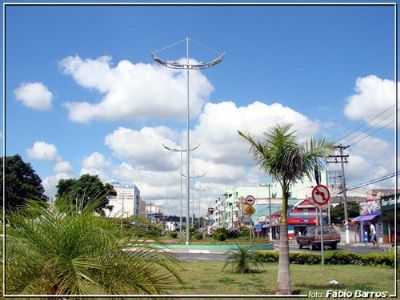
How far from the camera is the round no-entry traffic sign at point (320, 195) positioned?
12.6 metres

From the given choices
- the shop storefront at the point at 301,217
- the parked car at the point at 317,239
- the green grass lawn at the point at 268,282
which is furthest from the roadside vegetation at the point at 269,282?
the shop storefront at the point at 301,217

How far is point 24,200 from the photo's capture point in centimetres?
384

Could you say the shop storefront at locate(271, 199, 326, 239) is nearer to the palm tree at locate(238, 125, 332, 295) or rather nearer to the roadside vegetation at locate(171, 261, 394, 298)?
the roadside vegetation at locate(171, 261, 394, 298)

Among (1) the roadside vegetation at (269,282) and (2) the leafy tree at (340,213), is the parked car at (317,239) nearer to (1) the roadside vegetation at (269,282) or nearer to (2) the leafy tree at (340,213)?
(1) the roadside vegetation at (269,282)

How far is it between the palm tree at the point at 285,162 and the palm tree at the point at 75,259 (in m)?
5.71

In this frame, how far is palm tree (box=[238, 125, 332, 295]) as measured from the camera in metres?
8.99

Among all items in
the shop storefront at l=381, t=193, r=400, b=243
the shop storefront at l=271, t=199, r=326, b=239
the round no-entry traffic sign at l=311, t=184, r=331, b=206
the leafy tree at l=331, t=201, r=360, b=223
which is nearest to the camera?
the round no-entry traffic sign at l=311, t=184, r=331, b=206

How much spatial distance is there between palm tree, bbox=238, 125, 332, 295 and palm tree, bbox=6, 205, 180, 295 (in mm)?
5714

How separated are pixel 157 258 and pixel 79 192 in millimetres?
994

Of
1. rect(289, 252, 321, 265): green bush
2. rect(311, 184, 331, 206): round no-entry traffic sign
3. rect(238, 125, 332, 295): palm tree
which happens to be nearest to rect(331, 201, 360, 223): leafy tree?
rect(289, 252, 321, 265): green bush

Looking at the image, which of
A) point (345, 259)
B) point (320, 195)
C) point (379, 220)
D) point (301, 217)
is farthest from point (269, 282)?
point (301, 217)

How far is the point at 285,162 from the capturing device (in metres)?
9.06

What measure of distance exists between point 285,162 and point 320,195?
403 centimetres

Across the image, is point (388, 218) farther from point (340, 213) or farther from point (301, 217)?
point (340, 213)
